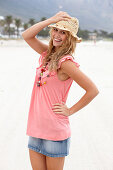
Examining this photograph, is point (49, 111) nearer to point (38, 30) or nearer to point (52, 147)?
point (52, 147)

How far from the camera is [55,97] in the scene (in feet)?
7.03

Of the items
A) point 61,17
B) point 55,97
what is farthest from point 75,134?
point 61,17

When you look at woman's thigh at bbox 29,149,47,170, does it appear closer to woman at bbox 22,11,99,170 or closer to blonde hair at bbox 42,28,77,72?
woman at bbox 22,11,99,170

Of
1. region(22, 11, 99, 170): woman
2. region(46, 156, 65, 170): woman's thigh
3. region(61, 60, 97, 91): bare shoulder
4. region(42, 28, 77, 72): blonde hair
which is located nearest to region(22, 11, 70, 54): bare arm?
region(22, 11, 99, 170): woman

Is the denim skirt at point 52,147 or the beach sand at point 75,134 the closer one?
the denim skirt at point 52,147

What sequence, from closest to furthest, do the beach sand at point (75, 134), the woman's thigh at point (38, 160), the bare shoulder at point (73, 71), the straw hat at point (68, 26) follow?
1. the bare shoulder at point (73, 71)
2. the straw hat at point (68, 26)
3. the woman's thigh at point (38, 160)
4. the beach sand at point (75, 134)

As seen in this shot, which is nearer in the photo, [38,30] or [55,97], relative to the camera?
[55,97]

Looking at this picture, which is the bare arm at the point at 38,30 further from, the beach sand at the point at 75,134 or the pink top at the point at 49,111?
the beach sand at the point at 75,134

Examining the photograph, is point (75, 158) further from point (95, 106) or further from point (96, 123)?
point (95, 106)

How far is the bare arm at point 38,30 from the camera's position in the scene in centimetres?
218

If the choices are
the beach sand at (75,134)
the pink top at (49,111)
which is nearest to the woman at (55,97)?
the pink top at (49,111)

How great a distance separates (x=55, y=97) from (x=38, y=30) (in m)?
0.63

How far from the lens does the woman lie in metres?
2.09

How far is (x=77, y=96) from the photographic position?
7102mm
